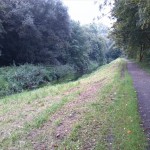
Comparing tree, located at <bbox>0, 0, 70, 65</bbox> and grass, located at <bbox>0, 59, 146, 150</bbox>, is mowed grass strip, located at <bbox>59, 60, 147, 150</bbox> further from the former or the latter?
tree, located at <bbox>0, 0, 70, 65</bbox>

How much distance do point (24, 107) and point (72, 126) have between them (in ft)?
16.3

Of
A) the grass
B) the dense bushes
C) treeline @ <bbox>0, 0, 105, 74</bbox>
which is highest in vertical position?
treeline @ <bbox>0, 0, 105, 74</bbox>

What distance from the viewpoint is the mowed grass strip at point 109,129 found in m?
7.35

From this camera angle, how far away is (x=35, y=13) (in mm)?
39000

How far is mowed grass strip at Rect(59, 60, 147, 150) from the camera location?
24.1ft

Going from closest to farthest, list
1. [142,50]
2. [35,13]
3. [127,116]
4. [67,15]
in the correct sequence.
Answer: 1. [127,116]
2. [35,13]
3. [67,15]
4. [142,50]

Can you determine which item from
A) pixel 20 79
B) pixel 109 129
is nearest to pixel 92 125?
pixel 109 129

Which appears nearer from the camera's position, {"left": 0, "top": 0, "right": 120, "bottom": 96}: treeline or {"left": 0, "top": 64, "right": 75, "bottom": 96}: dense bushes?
{"left": 0, "top": 64, "right": 75, "bottom": 96}: dense bushes

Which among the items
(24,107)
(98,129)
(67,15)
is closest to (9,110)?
(24,107)

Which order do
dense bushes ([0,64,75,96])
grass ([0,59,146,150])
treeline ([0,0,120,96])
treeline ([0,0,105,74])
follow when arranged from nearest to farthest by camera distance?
1. grass ([0,59,146,150])
2. dense bushes ([0,64,75,96])
3. treeline ([0,0,120,96])
4. treeline ([0,0,105,74])

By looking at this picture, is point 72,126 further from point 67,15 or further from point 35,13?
point 67,15

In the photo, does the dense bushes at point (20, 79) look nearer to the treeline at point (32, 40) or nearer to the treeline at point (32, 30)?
the treeline at point (32, 40)

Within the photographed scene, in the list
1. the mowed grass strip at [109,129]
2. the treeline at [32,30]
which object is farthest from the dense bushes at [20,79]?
the mowed grass strip at [109,129]

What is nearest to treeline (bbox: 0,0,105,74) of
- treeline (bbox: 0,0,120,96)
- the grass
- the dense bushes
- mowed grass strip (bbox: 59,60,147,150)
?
treeline (bbox: 0,0,120,96)
